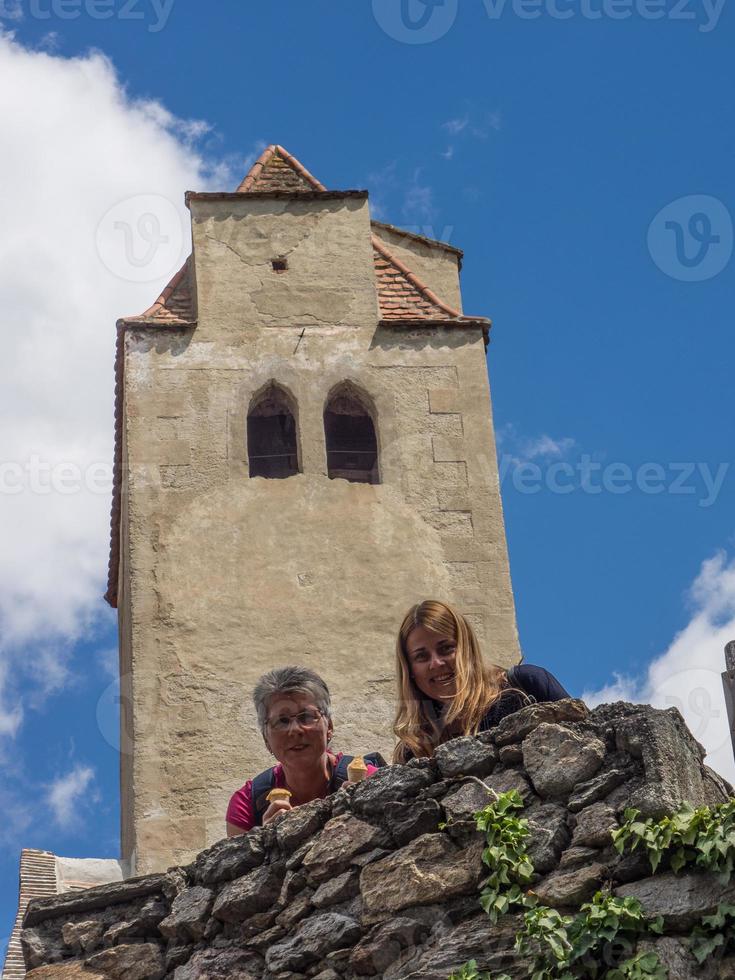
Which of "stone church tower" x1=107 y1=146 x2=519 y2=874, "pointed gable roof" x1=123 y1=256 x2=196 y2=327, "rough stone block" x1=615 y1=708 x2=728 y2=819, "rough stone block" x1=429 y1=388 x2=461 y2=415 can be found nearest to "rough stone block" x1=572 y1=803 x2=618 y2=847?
"rough stone block" x1=615 y1=708 x2=728 y2=819

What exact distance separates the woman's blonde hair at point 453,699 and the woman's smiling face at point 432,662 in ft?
0.07

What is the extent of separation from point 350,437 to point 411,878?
10.7 meters

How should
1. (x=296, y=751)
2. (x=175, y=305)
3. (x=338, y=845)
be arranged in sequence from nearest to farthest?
(x=338, y=845) < (x=296, y=751) < (x=175, y=305)

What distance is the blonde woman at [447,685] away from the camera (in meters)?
7.52

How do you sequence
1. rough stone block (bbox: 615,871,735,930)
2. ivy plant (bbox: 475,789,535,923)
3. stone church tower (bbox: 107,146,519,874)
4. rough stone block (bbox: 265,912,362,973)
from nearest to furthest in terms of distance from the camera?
1. rough stone block (bbox: 615,871,735,930)
2. ivy plant (bbox: 475,789,535,923)
3. rough stone block (bbox: 265,912,362,973)
4. stone church tower (bbox: 107,146,519,874)

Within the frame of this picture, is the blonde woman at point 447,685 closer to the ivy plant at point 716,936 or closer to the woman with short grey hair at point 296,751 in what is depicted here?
the woman with short grey hair at point 296,751

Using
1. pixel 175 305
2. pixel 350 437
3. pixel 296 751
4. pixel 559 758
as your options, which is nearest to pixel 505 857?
pixel 559 758

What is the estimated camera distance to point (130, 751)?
15195 millimetres

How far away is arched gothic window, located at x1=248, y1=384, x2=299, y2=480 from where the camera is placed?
56.6ft

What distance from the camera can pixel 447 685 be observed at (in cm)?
785

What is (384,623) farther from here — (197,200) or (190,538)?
(197,200)

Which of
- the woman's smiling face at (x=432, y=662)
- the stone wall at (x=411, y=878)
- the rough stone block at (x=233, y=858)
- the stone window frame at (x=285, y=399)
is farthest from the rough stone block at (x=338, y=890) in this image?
the stone window frame at (x=285, y=399)

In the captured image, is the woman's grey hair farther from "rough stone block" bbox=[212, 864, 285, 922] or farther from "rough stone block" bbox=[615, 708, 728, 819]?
"rough stone block" bbox=[615, 708, 728, 819]

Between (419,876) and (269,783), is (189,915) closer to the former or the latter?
(269,783)
